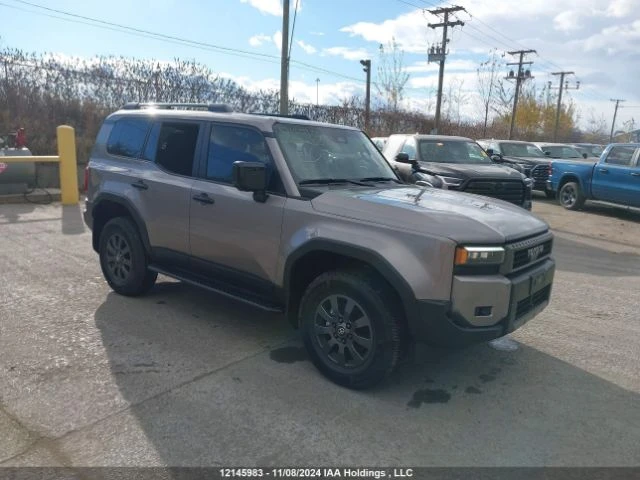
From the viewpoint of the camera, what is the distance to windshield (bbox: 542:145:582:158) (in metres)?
18.4

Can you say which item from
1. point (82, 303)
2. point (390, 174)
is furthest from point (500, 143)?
point (82, 303)

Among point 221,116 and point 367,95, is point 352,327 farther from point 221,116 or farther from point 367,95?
point 367,95

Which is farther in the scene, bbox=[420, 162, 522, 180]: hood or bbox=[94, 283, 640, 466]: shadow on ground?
bbox=[420, 162, 522, 180]: hood

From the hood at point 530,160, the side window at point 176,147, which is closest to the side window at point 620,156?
the hood at point 530,160

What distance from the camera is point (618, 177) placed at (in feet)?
40.4

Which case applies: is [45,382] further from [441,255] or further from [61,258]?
[61,258]

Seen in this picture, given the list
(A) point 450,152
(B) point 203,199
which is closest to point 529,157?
(A) point 450,152

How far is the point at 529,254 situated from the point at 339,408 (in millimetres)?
1657

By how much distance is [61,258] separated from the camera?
698 cm

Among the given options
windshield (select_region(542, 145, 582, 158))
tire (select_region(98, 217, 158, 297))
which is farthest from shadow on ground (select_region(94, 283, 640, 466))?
windshield (select_region(542, 145, 582, 158))

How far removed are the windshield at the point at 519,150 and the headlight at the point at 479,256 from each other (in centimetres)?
1477

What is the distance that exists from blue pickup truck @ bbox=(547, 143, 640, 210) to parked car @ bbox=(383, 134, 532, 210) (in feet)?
12.1

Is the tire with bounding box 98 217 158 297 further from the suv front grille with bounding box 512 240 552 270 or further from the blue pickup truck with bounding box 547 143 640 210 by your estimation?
the blue pickup truck with bounding box 547 143 640 210

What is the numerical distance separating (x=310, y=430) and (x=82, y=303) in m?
3.15
